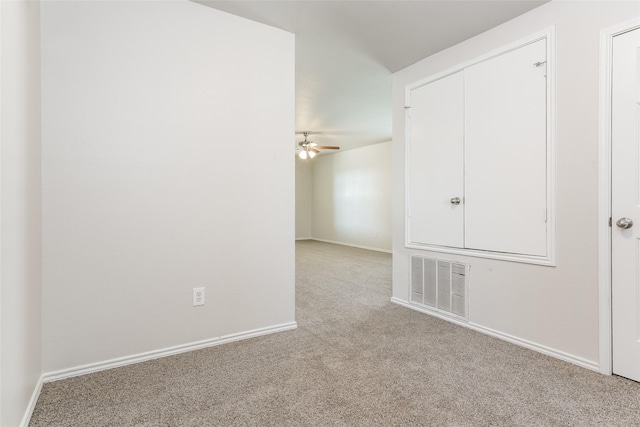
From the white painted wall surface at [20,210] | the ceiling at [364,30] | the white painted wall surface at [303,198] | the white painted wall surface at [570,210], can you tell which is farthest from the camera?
the white painted wall surface at [303,198]

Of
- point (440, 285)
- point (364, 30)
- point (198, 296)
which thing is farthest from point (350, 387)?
point (364, 30)

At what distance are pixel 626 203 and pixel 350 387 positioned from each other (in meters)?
1.85

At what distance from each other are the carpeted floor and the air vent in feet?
0.93

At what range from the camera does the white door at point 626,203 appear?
1.78 meters

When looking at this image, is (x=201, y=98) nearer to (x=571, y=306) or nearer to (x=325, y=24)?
(x=325, y=24)

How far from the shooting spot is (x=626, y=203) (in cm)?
181

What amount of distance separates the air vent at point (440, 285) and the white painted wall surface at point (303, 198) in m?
6.71

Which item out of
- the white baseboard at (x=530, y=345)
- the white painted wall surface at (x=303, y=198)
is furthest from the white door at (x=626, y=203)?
the white painted wall surface at (x=303, y=198)

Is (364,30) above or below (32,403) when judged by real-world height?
above

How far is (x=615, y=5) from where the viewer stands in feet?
6.02

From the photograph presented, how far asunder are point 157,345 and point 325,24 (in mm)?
2566

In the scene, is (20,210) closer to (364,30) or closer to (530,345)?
(364,30)

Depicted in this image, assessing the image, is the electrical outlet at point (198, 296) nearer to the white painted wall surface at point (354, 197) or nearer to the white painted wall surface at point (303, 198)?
the white painted wall surface at point (354, 197)

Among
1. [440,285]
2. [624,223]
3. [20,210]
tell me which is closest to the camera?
[20,210]
